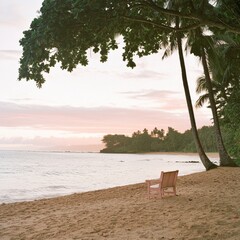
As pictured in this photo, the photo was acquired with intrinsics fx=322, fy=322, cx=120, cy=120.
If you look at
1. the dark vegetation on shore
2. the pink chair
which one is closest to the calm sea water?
the pink chair

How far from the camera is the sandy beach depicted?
584 centimetres

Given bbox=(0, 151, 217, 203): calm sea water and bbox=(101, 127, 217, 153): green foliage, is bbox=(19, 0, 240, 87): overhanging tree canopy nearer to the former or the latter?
bbox=(0, 151, 217, 203): calm sea water

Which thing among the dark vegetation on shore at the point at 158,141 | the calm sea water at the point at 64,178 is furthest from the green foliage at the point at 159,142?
the calm sea water at the point at 64,178

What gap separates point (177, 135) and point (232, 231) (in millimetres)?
160706

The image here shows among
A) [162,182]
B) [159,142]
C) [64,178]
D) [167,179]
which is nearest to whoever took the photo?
[162,182]

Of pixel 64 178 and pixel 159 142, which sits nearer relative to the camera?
pixel 64 178

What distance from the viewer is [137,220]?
7.04m

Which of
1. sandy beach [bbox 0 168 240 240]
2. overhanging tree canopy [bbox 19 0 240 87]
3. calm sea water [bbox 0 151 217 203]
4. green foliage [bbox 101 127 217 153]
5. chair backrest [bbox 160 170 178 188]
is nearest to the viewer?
sandy beach [bbox 0 168 240 240]

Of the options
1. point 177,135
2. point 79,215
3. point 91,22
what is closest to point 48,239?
point 79,215

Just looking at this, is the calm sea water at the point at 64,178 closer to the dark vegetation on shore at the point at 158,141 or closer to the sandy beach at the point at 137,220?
the sandy beach at the point at 137,220

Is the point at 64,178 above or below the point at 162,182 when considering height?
below

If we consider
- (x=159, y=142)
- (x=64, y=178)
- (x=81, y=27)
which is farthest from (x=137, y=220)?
(x=159, y=142)

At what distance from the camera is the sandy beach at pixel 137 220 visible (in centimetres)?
584

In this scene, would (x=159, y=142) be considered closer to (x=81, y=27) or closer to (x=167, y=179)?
(x=167, y=179)
